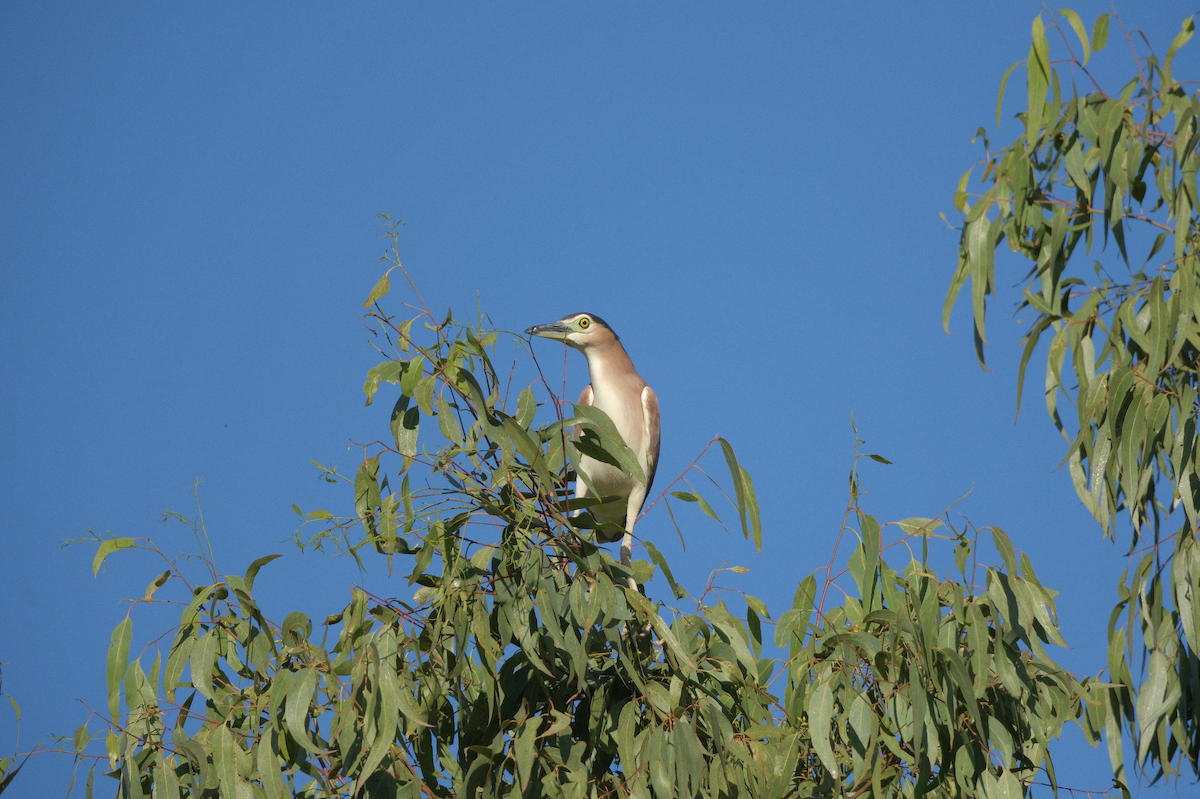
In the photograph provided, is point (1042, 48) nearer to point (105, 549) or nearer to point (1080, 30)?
point (1080, 30)

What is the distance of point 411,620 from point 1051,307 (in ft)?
5.22

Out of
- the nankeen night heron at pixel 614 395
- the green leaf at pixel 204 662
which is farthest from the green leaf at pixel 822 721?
the nankeen night heron at pixel 614 395

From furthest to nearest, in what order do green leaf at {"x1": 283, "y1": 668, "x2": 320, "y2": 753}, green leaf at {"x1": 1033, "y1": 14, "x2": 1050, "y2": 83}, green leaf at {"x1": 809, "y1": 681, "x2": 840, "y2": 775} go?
green leaf at {"x1": 1033, "y1": 14, "x2": 1050, "y2": 83} → green leaf at {"x1": 809, "y1": 681, "x2": 840, "y2": 775} → green leaf at {"x1": 283, "y1": 668, "x2": 320, "y2": 753}

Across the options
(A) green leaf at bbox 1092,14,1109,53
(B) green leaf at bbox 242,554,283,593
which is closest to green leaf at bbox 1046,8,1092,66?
(A) green leaf at bbox 1092,14,1109,53

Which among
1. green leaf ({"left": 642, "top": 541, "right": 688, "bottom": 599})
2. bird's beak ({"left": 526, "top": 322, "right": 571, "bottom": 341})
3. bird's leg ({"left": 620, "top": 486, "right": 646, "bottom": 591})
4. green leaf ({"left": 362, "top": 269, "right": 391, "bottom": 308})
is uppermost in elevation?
bird's beak ({"left": 526, "top": 322, "right": 571, "bottom": 341})

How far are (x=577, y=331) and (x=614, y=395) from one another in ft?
0.92

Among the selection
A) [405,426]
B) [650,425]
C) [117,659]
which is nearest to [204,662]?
[117,659]

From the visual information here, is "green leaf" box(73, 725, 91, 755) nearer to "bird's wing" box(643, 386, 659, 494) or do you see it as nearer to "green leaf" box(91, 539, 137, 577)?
"green leaf" box(91, 539, 137, 577)

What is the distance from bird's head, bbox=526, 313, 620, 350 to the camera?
4074mm

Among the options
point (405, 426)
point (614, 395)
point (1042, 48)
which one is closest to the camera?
point (405, 426)

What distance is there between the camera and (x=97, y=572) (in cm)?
220

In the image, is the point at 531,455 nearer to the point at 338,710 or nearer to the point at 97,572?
the point at 338,710

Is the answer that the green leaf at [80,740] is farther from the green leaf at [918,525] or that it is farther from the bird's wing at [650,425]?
the bird's wing at [650,425]

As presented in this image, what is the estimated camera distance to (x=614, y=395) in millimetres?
4059
